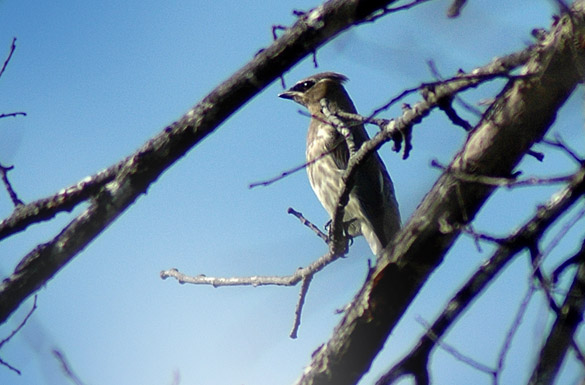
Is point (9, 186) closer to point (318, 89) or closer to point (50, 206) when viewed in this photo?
point (50, 206)

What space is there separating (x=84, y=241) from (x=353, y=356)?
4.19 ft

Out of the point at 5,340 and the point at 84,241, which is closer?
the point at 84,241

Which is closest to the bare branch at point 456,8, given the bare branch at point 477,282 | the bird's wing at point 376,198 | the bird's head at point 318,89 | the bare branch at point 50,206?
the bare branch at point 477,282

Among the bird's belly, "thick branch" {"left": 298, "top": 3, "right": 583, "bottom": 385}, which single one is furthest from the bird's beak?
"thick branch" {"left": 298, "top": 3, "right": 583, "bottom": 385}

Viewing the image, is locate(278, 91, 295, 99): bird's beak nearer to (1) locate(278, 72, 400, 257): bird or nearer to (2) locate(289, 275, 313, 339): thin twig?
(1) locate(278, 72, 400, 257): bird

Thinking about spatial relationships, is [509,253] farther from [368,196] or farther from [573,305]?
[368,196]

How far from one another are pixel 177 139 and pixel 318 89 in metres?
5.24

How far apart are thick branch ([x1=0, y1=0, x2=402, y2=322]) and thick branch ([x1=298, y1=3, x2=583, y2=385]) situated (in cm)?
76

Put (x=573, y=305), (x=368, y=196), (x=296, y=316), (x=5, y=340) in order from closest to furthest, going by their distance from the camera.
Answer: (x=573, y=305) → (x=5, y=340) → (x=296, y=316) → (x=368, y=196)

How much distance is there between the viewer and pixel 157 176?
152 inches

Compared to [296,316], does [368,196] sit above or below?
above

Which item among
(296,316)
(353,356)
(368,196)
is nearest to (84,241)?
(353,356)

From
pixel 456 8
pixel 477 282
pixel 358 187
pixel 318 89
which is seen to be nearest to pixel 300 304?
pixel 477 282

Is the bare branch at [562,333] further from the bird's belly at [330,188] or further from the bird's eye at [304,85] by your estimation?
the bird's eye at [304,85]
